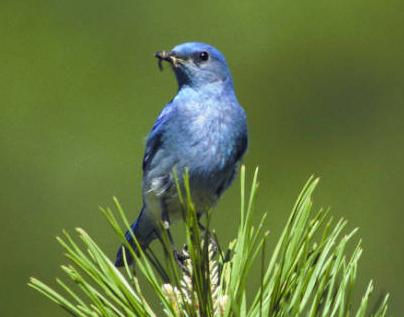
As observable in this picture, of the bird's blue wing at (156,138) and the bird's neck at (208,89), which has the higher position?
the bird's neck at (208,89)

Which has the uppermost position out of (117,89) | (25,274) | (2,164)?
(117,89)

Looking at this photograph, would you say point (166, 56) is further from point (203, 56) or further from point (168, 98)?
point (168, 98)

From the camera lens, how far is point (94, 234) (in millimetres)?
8906

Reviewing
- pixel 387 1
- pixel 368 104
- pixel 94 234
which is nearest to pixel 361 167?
pixel 368 104

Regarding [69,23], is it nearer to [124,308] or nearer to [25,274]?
[25,274]

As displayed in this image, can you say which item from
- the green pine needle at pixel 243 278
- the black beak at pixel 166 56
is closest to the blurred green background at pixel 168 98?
the black beak at pixel 166 56

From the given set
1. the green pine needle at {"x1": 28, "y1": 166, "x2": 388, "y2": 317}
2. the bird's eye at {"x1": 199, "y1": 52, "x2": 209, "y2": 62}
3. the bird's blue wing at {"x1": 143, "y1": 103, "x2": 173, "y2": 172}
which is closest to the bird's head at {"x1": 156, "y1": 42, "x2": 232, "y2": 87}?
the bird's eye at {"x1": 199, "y1": 52, "x2": 209, "y2": 62}

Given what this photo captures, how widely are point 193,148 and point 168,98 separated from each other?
4.20 metres

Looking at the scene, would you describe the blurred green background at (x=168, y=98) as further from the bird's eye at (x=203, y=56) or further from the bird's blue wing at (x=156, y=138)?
the bird's blue wing at (x=156, y=138)

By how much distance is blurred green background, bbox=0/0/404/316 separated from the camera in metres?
9.33

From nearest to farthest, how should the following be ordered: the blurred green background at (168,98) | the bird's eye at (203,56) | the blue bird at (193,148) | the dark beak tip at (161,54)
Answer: the blue bird at (193,148)
the dark beak tip at (161,54)
the bird's eye at (203,56)
the blurred green background at (168,98)

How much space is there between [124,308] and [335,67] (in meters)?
7.33

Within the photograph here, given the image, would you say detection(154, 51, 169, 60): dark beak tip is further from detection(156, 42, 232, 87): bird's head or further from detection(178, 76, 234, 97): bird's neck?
detection(178, 76, 234, 97): bird's neck

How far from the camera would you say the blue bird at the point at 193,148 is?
17.3 feet
